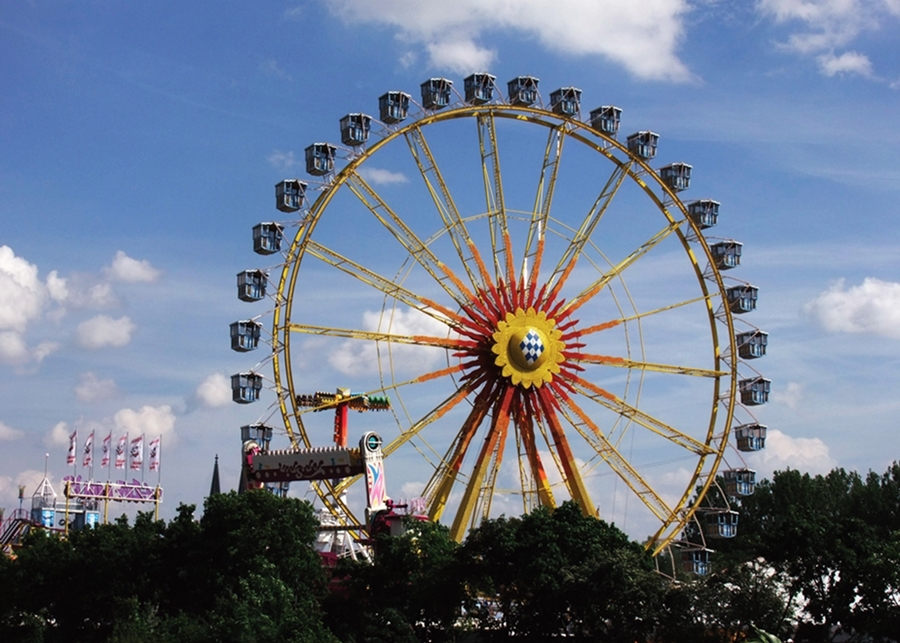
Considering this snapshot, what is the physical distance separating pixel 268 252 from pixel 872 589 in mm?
25892

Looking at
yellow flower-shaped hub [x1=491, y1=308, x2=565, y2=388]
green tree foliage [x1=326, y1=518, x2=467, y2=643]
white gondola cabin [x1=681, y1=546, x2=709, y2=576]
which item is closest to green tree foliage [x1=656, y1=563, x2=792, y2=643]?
green tree foliage [x1=326, y1=518, x2=467, y2=643]

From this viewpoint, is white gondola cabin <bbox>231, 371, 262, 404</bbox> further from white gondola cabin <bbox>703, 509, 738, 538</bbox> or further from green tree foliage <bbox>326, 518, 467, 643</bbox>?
white gondola cabin <bbox>703, 509, 738, 538</bbox>

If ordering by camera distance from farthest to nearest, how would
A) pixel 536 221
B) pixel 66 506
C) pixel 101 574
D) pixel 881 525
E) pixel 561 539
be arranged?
pixel 881 525 < pixel 66 506 < pixel 536 221 < pixel 101 574 < pixel 561 539

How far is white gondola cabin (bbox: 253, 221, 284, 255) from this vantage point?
176 feet

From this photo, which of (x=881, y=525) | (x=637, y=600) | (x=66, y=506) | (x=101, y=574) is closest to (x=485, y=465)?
(x=637, y=600)

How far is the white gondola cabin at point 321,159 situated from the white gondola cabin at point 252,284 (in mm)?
4812

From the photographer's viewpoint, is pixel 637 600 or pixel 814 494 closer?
pixel 637 600

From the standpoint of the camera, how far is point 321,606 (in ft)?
158

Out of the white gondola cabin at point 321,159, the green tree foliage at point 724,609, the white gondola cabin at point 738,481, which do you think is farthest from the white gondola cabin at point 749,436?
the white gondola cabin at point 321,159

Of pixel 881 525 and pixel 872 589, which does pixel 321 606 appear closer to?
pixel 872 589

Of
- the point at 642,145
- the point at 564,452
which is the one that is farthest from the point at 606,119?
the point at 564,452

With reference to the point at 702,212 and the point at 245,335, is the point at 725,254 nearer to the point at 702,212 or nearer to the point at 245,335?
the point at 702,212

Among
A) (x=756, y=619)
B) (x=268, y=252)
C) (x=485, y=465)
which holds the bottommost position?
(x=756, y=619)

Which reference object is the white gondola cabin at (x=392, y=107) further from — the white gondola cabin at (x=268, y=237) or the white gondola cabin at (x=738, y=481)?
the white gondola cabin at (x=738, y=481)
